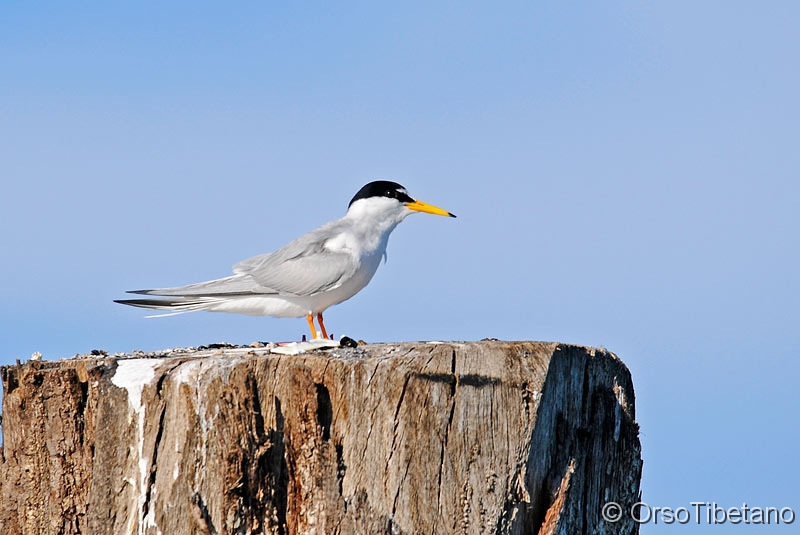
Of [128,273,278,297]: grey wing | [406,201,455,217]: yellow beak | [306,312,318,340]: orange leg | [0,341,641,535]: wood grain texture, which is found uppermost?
[406,201,455,217]: yellow beak

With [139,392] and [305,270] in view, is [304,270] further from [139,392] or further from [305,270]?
[139,392]

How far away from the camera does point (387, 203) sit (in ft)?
28.1

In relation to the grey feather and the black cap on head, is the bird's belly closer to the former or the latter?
the grey feather

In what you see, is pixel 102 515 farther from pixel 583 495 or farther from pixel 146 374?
pixel 583 495

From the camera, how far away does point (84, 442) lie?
4.83m

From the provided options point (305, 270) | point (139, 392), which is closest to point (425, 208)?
point (305, 270)

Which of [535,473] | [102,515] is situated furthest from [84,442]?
[535,473]

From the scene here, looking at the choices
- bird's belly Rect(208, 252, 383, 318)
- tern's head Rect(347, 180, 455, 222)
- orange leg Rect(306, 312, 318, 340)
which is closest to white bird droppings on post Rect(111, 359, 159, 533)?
bird's belly Rect(208, 252, 383, 318)

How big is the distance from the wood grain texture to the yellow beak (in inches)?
160

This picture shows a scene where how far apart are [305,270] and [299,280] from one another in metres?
0.10

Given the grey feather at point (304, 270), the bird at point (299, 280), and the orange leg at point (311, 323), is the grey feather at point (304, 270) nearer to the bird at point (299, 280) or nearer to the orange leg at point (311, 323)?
the bird at point (299, 280)

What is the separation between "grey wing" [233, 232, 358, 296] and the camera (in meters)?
7.69

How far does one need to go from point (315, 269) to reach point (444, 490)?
3.64 m

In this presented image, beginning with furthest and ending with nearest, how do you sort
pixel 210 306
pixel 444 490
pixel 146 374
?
pixel 210 306, pixel 146 374, pixel 444 490
